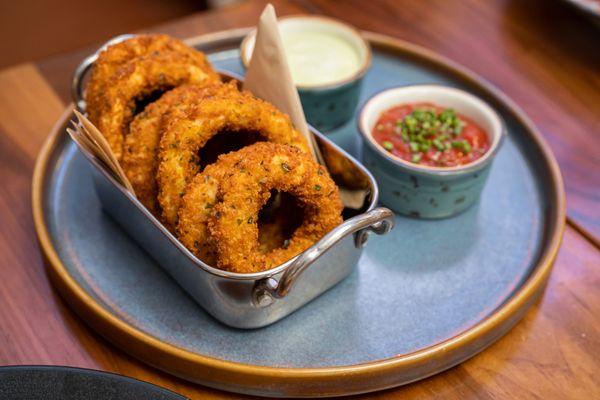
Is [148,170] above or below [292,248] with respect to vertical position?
above

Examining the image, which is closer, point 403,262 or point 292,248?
point 292,248

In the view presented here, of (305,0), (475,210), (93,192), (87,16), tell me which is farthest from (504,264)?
(87,16)

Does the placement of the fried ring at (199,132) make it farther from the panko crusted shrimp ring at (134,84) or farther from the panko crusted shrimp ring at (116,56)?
the panko crusted shrimp ring at (116,56)

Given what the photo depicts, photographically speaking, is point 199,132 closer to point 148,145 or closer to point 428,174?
point 148,145

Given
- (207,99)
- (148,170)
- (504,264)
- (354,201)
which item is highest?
(207,99)

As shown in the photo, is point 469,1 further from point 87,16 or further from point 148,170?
point 87,16

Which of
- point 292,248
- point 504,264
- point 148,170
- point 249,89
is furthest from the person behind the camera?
point 249,89

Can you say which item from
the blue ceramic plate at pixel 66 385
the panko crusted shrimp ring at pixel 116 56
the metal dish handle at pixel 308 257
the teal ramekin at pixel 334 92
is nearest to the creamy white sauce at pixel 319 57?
the teal ramekin at pixel 334 92

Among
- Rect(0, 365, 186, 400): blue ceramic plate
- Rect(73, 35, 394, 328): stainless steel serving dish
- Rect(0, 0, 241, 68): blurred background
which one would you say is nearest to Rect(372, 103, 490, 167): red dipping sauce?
Rect(73, 35, 394, 328): stainless steel serving dish
